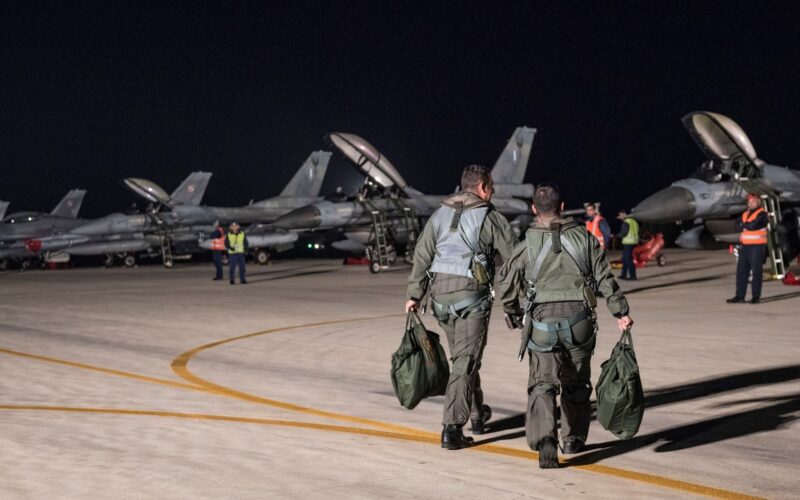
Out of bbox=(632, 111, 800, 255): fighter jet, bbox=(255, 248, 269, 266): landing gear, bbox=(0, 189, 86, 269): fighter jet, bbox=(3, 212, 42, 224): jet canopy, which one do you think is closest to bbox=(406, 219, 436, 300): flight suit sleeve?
bbox=(632, 111, 800, 255): fighter jet

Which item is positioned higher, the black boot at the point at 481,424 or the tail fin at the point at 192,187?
the tail fin at the point at 192,187

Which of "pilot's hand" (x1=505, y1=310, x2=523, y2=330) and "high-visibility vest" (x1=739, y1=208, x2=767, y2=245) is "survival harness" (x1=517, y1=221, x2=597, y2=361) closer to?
"pilot's hand" (x1=505, y1=310, x2=523, y2=330)

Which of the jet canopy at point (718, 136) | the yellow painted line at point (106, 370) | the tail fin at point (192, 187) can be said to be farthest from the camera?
the tail fin at point (192, 187)

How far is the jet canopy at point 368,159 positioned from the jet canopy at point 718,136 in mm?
10889

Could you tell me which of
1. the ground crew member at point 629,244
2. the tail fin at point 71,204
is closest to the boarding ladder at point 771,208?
the ground crew member at point 629,244

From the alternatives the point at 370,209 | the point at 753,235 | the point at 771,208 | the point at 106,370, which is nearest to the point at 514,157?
the point at 370,209

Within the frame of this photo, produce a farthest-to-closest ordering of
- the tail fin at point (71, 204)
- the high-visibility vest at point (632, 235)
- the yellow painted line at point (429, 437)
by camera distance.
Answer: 1. the tail fin at point (71, 204)
2. the high-visibility vest at point (632, 235)
3. the yellow painted line at point (429, 437)

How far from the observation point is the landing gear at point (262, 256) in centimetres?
4019

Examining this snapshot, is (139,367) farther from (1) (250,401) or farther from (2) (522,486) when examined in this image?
(2) (522,486)

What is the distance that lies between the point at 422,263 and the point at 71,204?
48865 mm

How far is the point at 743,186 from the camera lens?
21078 mm

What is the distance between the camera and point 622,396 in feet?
18.5

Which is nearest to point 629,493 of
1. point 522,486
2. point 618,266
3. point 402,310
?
point 522,486

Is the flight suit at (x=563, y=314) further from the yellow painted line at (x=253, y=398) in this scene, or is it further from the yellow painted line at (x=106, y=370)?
the yellow painted line at (x=106, y=370)
